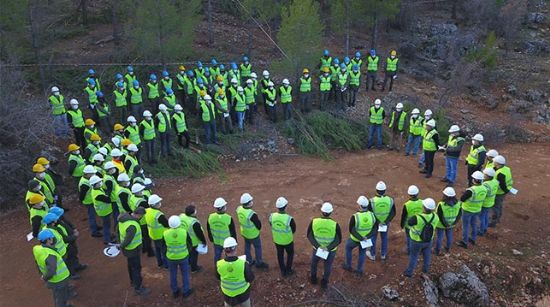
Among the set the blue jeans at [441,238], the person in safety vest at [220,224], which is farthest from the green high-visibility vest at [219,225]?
the blue jeans at [441,238]

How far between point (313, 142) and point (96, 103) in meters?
7.64

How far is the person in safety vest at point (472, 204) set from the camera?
988cm

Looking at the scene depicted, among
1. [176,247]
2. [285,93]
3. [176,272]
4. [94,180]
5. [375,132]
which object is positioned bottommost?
[176,272]

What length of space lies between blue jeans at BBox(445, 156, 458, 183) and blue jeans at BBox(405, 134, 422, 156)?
2.07m

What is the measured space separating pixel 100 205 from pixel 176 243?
8.78ft

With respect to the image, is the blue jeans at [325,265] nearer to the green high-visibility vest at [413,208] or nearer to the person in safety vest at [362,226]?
the person in safety vest at [362,226]

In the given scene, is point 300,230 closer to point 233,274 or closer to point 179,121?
point 233,274

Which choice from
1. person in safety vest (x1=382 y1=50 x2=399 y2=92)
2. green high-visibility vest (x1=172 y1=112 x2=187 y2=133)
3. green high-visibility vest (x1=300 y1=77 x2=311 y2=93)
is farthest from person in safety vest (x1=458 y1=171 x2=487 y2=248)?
person in safety vest (x1=382 y1=50 x2=399 y2=92)

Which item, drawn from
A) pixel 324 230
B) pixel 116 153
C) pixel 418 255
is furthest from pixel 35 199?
pixel 418 255

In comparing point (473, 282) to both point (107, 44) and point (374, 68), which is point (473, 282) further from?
point (107, 44)

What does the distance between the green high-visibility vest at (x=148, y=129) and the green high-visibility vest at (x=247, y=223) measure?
6.05 meters

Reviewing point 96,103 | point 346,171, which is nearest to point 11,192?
point 96,103

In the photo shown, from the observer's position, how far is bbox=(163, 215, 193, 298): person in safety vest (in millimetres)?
8055

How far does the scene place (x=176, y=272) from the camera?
8.57 metres
